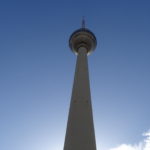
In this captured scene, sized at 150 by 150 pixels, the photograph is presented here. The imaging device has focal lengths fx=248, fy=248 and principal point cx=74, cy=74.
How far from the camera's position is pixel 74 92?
3322 cm

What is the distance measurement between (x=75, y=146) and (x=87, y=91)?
10.0 metres

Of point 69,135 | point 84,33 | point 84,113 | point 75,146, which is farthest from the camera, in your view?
point 84,33

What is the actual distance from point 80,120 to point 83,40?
2306 centimetres

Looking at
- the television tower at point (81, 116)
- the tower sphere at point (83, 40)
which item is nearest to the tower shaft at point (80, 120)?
the television tower at point (81, 116)

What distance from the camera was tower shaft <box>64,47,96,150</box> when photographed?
25672mm

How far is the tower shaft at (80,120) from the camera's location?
84.2ft

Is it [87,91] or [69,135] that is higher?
[87,91]

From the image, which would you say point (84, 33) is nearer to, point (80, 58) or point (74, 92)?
point (80, 58)

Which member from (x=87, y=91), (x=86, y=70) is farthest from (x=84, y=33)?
(x=87, y=91)

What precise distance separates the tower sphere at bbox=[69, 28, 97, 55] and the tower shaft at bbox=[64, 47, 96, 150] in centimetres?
1264

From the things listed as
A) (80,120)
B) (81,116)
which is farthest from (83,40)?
(80,120)

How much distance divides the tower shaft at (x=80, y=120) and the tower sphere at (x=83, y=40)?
12.6m

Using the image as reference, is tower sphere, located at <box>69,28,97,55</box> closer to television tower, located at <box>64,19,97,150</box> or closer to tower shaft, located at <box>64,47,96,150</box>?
television tower, located at <box>64,19,97,150</box>

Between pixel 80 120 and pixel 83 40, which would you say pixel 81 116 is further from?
pixel 83 40
